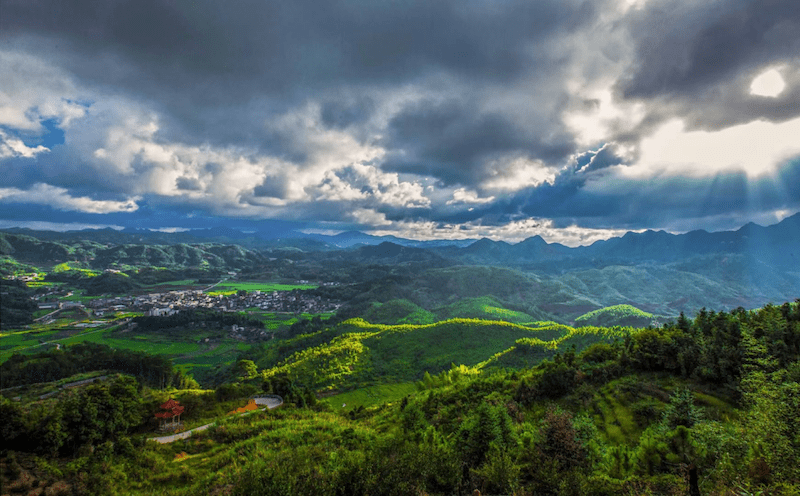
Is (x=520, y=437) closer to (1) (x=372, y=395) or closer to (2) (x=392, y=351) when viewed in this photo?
(1) (x=372, y=395)

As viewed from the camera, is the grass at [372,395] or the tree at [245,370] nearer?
the grass at [372,395]

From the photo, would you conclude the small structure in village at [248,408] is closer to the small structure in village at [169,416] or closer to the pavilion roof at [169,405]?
the small structure in village at [169,416]

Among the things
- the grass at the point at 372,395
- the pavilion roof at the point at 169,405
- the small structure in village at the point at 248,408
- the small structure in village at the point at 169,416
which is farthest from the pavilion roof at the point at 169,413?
the grass at the point at 372,395

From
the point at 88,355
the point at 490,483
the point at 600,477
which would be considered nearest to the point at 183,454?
the point at 490,483

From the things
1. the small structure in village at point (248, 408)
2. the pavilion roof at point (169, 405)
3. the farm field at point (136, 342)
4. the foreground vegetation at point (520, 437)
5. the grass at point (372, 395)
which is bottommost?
the farm field at point (136, 342)

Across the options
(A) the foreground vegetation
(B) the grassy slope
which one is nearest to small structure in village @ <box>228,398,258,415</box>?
(A) the foreground vegetation

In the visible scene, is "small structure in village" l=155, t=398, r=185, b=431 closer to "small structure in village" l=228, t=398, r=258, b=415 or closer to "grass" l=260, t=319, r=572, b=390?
"small structure in village" l=228, t=398, r=258, b=415

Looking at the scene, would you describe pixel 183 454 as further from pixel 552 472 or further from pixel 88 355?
pixel 88 355

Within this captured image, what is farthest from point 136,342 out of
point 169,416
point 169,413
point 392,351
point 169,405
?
point 169,413

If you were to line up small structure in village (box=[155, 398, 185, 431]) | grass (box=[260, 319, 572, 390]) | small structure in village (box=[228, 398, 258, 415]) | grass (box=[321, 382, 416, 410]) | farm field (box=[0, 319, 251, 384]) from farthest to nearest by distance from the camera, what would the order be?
farm field (box=[0, 319, 251, 384])
grass (box=[260, 319, 572, 390])
grass (box=[321, 382, 416, 410])
small structure in village (box=[228, 398, 258, 415])
small structure in village (box=[155, 398, 185, 431])
